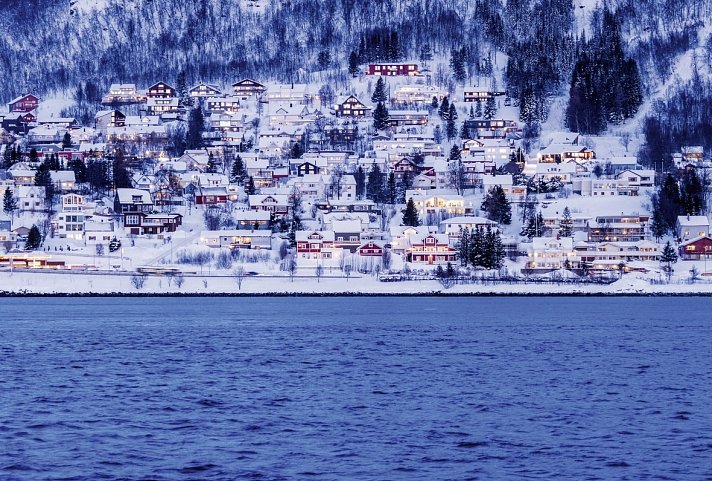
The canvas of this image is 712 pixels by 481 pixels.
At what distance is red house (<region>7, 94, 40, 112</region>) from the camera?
174m

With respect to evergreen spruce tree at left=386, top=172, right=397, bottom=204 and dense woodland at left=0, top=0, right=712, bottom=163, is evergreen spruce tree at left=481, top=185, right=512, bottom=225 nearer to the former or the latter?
evergreen spruce tree at left=386, top=172, right=397, bottom=204

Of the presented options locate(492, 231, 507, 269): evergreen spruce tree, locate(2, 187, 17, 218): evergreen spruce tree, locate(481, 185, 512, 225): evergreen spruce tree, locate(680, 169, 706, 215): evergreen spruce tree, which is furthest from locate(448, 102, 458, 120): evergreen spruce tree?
locate(2, 187, 17, 218): evergreen spruce tree

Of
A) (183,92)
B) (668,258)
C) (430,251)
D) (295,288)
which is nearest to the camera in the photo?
(295,288)

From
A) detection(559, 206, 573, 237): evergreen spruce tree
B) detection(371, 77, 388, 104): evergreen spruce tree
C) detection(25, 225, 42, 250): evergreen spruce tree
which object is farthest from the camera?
detection(371, 77, 388, 104): evergreen spruce tree

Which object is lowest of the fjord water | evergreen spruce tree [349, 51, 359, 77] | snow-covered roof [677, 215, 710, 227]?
the fjord water

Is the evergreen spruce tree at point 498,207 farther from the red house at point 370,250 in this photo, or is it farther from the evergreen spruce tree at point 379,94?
the evergreen spruce tree at point 379,94

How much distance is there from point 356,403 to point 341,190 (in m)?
93.6

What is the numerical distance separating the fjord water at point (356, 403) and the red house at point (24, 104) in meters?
125

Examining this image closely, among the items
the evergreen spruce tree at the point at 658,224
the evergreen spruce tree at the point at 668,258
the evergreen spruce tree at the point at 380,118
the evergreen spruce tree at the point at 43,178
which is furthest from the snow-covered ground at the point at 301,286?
the evergreen spruce tree at the point at 380,118

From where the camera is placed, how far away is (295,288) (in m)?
91.4

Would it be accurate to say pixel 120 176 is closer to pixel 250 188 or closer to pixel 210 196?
pixel 210 196

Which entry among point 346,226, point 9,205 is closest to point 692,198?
point 346,226

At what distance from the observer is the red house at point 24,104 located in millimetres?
173625

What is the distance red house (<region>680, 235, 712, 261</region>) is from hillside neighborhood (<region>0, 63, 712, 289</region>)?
162mm
